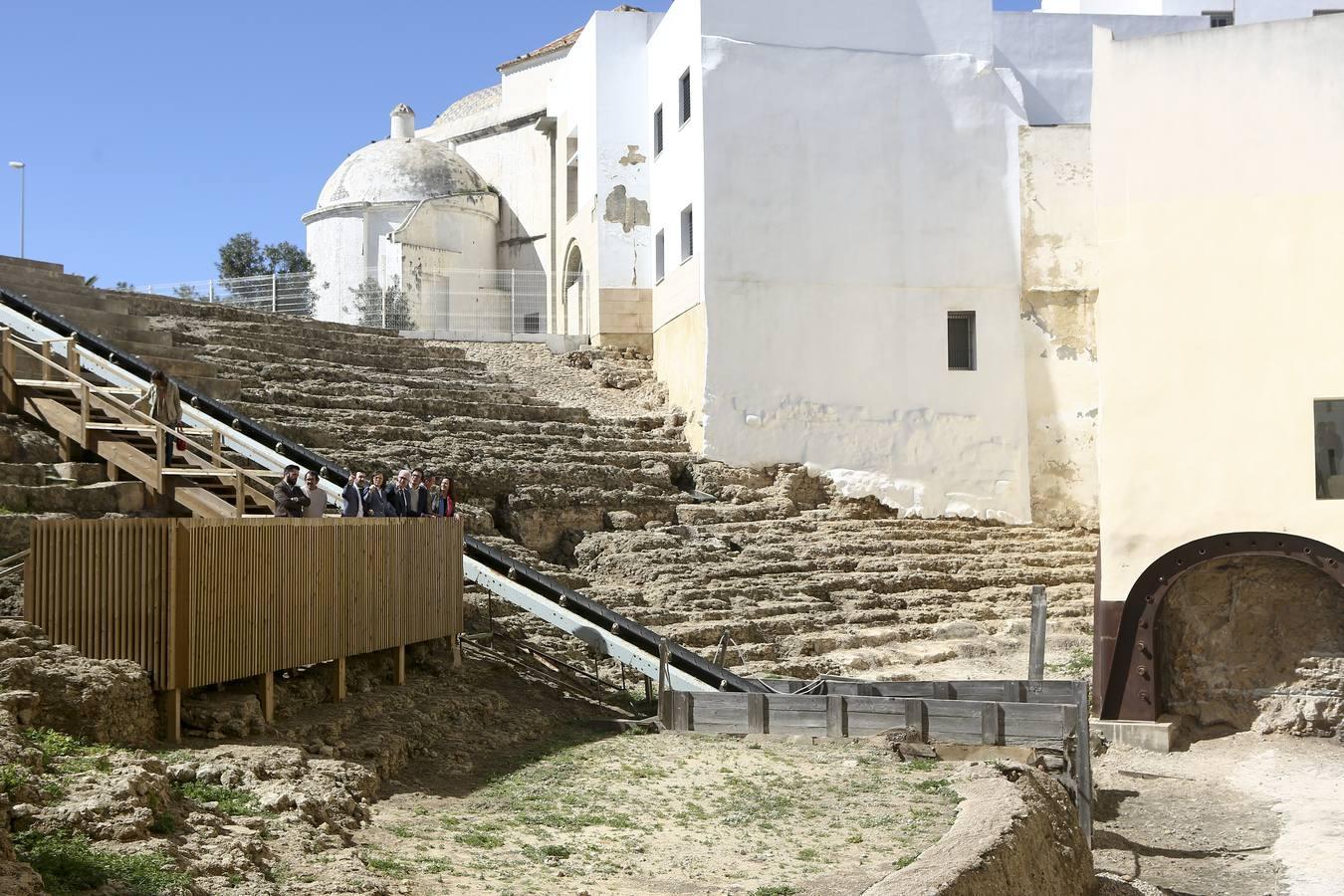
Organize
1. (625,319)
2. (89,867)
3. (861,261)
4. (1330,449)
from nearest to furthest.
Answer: (89,867)
(1330,449)
(861,261)
(625,319)

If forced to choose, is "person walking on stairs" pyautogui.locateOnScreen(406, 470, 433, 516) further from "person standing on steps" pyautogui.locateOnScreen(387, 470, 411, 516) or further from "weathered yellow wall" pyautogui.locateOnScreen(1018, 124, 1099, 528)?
"weathered yellow wall" pyautogui.locateOnScreen(1018, 124, 1099, 528)

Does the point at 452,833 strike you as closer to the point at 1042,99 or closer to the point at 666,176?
the point at 666,176

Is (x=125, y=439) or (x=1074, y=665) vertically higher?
(x=125, y=439)

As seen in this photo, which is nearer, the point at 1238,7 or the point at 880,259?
the point at 880,259

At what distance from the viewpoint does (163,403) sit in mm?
13523

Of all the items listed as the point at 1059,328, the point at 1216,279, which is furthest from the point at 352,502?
the point at 1059,328

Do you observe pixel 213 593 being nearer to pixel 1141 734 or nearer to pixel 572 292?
pixel 1141 734

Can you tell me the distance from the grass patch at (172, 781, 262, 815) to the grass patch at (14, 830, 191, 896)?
1250 mm

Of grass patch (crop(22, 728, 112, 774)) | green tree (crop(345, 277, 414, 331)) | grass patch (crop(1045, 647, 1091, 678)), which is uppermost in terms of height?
green tree (crop(345, 277, 414, 331))

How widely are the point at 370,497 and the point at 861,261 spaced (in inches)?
512

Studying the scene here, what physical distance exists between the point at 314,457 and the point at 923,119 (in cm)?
1375

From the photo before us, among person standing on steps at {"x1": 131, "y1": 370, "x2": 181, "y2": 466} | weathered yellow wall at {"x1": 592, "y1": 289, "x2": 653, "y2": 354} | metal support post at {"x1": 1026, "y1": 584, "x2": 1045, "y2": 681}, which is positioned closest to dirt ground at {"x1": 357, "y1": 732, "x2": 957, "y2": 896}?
metal support post at {"x1": 1026, "y1": 584, "x2": 1045, "y2": 681}

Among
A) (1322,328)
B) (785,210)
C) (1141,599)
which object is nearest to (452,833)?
(1141,599)

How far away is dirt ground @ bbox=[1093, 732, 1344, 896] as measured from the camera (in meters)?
11.4
